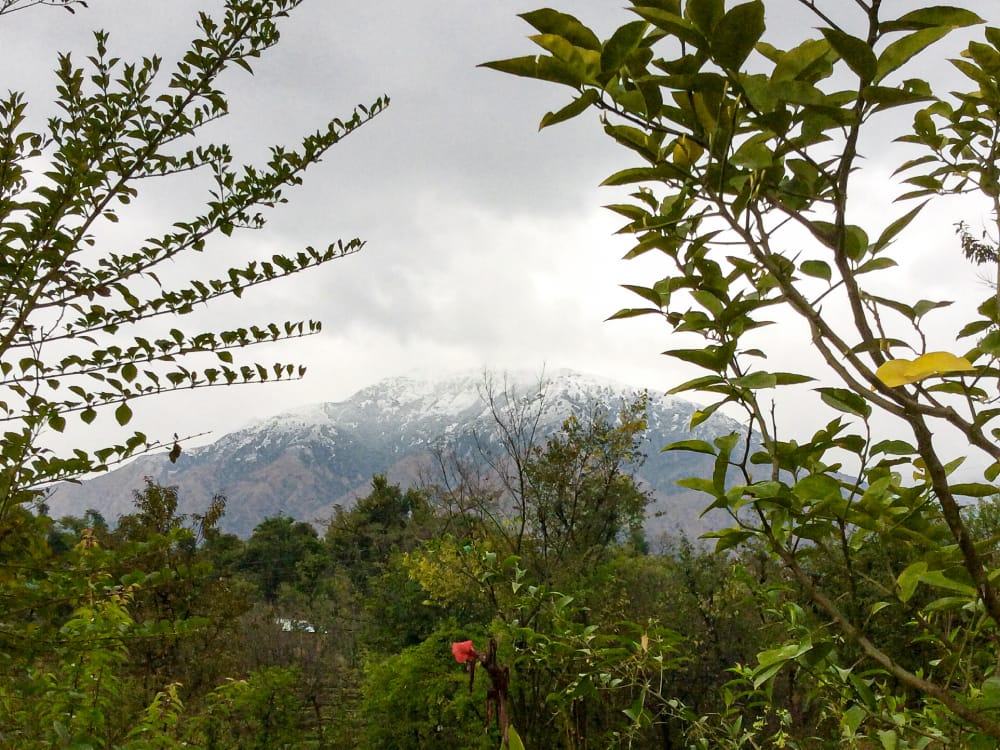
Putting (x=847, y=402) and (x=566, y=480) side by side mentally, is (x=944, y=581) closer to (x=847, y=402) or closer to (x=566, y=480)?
(x=847, y=402)

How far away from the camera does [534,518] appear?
8.47m

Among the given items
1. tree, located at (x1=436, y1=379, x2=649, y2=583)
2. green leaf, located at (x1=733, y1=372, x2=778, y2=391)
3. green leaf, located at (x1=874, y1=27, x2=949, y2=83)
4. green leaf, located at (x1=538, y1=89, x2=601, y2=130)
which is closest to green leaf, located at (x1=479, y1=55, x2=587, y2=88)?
green leaf, located at (x1=538, y1=89, x2=601, y2=130)

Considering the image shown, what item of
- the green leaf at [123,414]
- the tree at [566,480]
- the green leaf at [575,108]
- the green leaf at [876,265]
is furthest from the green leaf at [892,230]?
the tree at [566,480]

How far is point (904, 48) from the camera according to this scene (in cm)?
63

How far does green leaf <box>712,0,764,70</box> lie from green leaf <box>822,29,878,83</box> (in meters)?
0.06

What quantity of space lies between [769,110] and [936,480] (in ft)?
1.36

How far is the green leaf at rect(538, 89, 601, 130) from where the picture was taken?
2.01ft

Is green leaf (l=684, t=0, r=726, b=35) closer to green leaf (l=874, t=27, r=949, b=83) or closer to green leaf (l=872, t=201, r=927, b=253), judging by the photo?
green leaf (l=874, t=27, r=949, b=83)

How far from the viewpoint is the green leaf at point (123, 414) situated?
173 cm

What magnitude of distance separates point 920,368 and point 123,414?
1.86m

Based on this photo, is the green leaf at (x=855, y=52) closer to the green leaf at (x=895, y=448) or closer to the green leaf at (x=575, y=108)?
the green leaf at (x=575, y=108)

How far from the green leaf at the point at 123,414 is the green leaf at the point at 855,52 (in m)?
1.81

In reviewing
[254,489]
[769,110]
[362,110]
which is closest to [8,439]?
[362,110]

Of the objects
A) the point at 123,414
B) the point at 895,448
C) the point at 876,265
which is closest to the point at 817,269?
the point at 876,265
